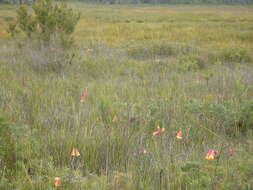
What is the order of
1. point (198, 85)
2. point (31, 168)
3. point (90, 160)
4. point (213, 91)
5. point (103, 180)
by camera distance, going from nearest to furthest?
point (103, 180) → point (31, 168) → point (90, 160) → point (213, 91) → point (198, 85)

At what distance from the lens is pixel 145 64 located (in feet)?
25.0

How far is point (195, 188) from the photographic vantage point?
219 centimetres

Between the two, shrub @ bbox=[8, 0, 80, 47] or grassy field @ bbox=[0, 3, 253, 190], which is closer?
grassy field @ bbox=[0, 3, 253, 190]

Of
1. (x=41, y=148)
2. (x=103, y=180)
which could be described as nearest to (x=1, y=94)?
(x=41, y=148)

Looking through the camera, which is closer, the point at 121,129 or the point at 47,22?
the point at 121,129

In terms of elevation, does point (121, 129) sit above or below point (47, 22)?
below

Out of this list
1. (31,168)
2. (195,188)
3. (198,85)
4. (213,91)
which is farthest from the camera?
(198,85)

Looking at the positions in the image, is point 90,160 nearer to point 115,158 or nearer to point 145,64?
point 115,158

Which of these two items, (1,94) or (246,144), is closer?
(246,144)

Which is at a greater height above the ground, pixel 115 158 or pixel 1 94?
pixel 1 94

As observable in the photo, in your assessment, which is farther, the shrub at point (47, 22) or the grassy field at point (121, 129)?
the shrub at point (47, 22)

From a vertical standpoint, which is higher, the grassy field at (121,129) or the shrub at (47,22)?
the shrub at (47,22)

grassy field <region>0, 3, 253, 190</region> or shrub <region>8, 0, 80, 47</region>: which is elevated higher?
shrub <region>8, 0, 80, 47</region>

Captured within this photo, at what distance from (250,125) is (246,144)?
1.93ft
